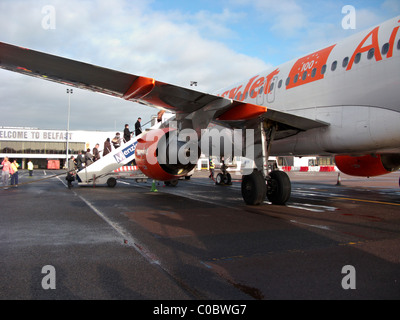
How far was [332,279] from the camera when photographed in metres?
2.96

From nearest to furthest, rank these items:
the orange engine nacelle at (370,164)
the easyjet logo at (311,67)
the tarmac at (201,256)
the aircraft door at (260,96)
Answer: the tarmac at (201,256)
the easyjet logo at (311,67)
the aircraft door at (260,96)
the orange engine nacelle at (370,164)

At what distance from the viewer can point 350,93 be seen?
265 inches

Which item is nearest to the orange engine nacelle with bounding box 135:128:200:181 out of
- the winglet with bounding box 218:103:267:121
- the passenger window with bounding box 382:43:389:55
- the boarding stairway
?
the winglet with bounding box 218:103:267:121

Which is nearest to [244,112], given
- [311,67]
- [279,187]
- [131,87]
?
[279,187]

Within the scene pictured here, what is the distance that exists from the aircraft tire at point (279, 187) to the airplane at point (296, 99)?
0.02m

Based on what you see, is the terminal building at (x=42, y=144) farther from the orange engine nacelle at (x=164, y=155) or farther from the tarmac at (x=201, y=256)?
the tarmac at (x=201, y=256)

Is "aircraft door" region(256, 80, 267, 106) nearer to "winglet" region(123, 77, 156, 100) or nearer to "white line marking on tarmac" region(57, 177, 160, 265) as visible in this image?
"winglet" region(123, 77, 156, 100)

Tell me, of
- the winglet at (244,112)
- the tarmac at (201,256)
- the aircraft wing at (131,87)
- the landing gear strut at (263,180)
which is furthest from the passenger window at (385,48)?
the tarmac at (201,256)

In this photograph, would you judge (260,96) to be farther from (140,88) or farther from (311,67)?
(140,88)

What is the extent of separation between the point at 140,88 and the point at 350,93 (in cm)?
437

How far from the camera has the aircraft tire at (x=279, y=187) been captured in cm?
789

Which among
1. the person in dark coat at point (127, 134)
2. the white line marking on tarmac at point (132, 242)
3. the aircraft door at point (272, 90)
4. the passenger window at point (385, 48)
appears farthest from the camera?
the person in dark coat at point (127, 134)
